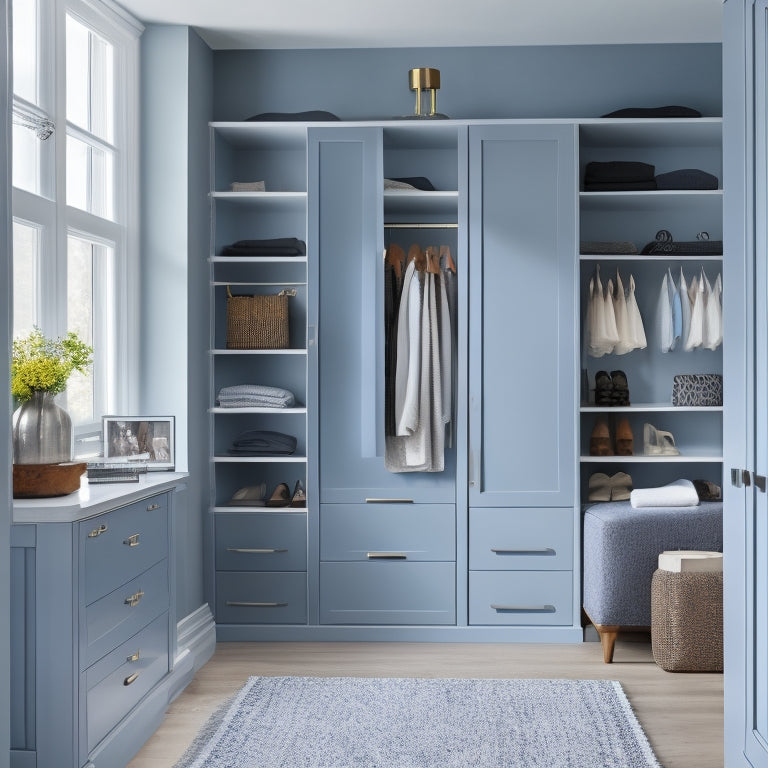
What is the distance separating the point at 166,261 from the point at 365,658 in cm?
192

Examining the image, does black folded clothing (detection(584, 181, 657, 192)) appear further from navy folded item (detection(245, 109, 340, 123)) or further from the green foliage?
the green foliage

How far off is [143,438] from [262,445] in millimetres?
807

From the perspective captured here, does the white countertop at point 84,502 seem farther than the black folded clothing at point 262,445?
No

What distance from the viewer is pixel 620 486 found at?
4.20m

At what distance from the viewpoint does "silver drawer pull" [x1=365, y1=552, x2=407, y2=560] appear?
13.2 ft

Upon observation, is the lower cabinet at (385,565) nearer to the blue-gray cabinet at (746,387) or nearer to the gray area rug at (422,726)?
the gray area rug at (422,726)

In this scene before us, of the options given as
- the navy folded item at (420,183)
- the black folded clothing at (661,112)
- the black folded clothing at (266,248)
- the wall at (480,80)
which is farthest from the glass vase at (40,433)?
the black folded clothing at (661,112)

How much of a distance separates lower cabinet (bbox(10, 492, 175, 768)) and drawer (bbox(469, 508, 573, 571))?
1700 mm

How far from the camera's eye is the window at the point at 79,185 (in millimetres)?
3027

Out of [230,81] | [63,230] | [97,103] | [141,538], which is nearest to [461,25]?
[230,81]

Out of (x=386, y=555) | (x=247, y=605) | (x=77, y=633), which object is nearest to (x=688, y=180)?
(x=386, y=555)

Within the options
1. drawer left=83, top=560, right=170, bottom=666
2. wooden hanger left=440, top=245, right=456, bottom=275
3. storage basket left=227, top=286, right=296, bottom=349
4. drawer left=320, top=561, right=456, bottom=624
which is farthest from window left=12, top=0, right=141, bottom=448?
wooden hanger left=440, top=245, right=456, bottom=275

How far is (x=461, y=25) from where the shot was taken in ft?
13.2

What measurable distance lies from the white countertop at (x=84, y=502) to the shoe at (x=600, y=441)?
2025 mm
